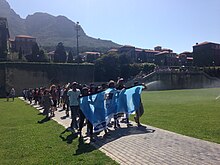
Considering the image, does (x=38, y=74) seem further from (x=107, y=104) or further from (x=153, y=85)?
(x=107, y=104)

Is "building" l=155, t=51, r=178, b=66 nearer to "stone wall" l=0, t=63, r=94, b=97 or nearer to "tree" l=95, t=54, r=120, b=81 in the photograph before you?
"tree" l=95, t=54, r=120, b=81

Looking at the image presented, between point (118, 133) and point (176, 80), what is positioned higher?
point (118, 133)

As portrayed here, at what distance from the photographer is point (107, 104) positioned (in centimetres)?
1116

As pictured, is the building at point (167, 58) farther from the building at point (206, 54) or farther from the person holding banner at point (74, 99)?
the person holding banner at point (74, 99)

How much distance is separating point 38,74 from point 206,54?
72.5 m

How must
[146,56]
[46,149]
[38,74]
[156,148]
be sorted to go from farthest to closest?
[146,56], [38,74], [46,149], [156,148]

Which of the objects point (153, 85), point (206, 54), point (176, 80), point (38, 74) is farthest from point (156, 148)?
point (206, 54)

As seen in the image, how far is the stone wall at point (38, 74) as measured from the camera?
55.5 m

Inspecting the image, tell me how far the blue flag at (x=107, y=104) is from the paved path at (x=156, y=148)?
617 mm

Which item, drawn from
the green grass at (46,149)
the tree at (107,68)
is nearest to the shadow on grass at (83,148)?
the green grass at (46,149)

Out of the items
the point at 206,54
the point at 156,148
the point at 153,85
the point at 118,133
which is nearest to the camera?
the point at 156,148

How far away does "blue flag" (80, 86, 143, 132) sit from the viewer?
33.2 ft

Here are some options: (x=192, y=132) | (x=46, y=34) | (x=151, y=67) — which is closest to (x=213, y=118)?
(x=192, y=132)

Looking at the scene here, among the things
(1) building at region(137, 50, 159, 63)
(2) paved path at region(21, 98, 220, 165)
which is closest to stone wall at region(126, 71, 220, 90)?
(2) paved path at region(21, 98, 220, 165)
